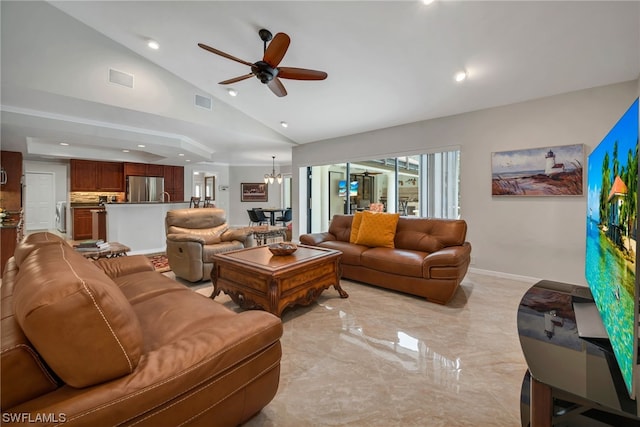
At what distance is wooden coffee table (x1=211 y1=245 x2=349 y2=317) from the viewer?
7.56 ft

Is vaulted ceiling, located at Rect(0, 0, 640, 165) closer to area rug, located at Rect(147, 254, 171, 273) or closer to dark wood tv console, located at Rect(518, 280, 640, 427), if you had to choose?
area rug, located at Rect(147, 254, 171, 273)

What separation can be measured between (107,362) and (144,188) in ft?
27.2

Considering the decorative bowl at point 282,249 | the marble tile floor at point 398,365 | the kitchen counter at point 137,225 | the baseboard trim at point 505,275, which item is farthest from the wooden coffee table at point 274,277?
the kitchen counter at point 137,225

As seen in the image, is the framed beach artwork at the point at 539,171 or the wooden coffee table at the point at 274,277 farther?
the framed beach artwork at the point at 539,171

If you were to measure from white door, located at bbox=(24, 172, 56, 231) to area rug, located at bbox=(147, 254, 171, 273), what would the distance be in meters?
6.83

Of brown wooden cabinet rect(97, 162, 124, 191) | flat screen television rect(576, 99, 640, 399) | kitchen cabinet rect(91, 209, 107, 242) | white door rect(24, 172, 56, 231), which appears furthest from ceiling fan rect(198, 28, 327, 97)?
white door rect(24, 172, 56, 231)

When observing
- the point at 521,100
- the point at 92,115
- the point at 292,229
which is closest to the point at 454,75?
the point at 521,100

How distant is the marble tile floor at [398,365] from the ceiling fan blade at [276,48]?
2411mm

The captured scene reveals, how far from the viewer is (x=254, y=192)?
10.2m

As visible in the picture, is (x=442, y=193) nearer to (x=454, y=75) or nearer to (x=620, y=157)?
(x=454, y=75)

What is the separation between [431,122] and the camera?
14.5ft

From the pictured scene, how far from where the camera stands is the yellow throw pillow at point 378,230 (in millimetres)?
3629

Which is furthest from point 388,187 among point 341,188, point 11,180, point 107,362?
point 11,180

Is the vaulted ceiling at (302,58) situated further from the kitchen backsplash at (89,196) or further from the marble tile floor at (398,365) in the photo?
the marble tile floor at (398,365)
